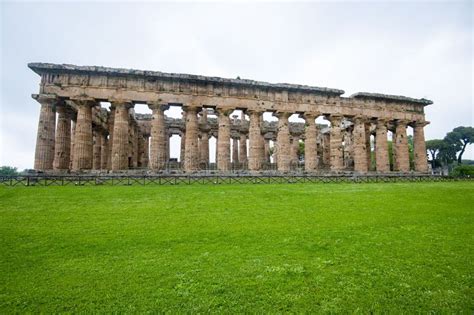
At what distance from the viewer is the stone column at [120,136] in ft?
82.9

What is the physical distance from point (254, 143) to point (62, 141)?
18944mm

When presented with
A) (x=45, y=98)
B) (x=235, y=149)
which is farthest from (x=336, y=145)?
(x=45, y=98)

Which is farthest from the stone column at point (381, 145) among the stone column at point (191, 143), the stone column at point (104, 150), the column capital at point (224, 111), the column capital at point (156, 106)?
the stone column at point (104, 150)

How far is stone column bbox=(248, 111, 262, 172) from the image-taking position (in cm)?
2823

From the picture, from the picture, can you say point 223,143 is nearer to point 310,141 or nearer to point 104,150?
point 310,141

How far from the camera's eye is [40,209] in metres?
11.6

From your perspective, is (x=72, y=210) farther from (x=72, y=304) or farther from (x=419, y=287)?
(x=419, y=287)

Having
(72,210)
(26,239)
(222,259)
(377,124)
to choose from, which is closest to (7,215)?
(72,210)

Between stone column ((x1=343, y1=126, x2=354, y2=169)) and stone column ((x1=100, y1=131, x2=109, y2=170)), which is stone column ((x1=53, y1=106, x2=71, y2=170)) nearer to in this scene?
stone column ((x1=100, y1=131, x2=109, y2=170))

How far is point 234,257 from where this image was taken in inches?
269

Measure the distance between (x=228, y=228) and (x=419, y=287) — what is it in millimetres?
5486

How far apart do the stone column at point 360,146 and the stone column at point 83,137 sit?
28.9 meters

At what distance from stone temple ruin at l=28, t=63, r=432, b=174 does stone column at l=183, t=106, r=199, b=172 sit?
102 mm

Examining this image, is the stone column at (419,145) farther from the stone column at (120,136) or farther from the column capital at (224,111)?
the stone column at (120,136)
